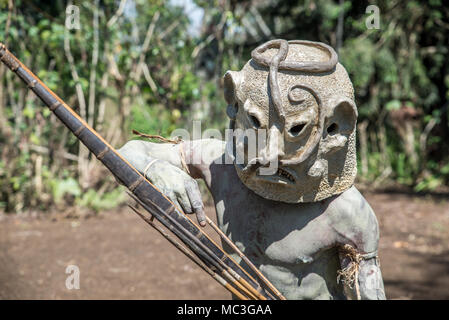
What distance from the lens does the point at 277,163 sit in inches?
64.7

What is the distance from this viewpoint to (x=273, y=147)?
161 centimetres

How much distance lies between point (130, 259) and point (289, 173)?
123 inches

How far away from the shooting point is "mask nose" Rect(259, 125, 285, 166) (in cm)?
160

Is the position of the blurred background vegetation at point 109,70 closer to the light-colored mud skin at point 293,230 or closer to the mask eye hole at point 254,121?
the light-colored mud skin at point 293,230

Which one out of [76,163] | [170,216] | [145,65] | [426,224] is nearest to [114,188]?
[76,163]

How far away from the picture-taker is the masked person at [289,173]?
1.63 meters

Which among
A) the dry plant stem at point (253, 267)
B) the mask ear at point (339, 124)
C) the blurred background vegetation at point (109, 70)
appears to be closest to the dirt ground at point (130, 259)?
the blurred background vegetation at point (109, 70)

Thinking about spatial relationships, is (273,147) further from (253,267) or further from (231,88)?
(253,267)

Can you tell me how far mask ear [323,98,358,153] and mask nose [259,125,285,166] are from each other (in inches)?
Result: 6.9

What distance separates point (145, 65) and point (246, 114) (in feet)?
14.3

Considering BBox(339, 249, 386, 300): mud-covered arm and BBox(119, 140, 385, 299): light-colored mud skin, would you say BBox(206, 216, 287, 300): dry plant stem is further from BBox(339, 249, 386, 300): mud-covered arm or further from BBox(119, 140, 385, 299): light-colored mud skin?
BBox(339, 249, 386, 300): mud-covered arm

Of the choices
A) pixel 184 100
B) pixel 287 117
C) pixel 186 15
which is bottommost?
pixel 287 117

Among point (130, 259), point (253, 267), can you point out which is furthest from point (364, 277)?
point (130, 259)

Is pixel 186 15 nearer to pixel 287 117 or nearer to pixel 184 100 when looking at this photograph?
pixel 184 100
